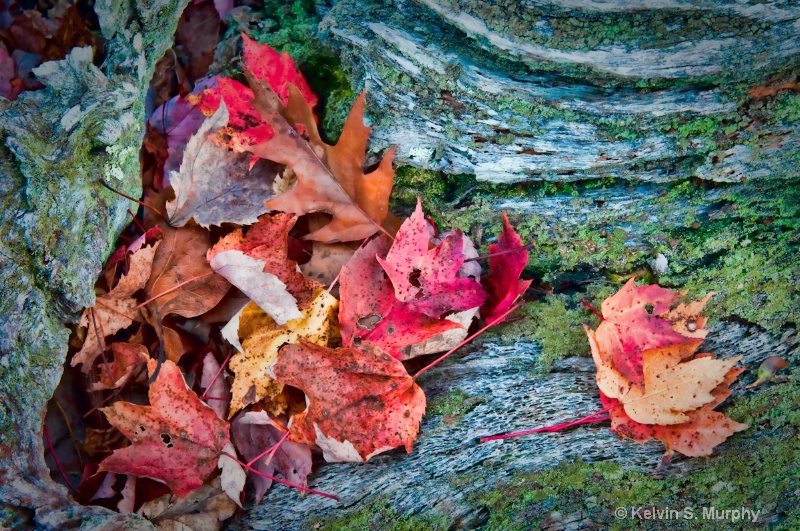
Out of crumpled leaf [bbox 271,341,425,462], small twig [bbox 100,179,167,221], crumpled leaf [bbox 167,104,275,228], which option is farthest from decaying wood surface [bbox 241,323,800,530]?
small twig [bbox 100,179,167,221]

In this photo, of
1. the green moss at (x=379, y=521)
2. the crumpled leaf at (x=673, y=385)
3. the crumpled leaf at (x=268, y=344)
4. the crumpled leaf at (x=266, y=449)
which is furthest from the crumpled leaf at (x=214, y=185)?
the crumpled leaf at (x=673, y=385)

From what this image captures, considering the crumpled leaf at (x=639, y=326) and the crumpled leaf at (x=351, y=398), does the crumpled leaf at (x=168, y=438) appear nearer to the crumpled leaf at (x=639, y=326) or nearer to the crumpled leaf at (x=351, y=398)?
the crumpled leaf at (x=351, y=398)

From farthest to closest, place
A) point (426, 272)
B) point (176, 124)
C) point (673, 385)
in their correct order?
point (176, 124) < point (426, 272) < point (673, 385)

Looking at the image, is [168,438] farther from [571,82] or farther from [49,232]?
[571,82]

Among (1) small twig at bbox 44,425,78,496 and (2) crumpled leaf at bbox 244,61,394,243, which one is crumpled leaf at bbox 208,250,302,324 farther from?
(1) small twig at bbox 44,425,78,496

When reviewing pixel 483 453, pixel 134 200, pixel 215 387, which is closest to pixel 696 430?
pixel 483 453

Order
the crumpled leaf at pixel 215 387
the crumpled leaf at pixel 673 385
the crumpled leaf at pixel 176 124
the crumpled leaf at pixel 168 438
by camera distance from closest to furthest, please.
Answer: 1. the crumpled leaf at pixel 673 385
2. the crumpled leaf at pixel 168 438
3. the crumpled leaf at pixel 215 387
4. the crumpled leaf at pixel 176 124
